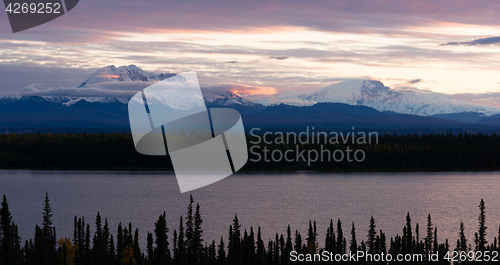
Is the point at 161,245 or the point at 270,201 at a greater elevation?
the point at 161,245

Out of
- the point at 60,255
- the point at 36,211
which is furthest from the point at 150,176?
the point at 60,255

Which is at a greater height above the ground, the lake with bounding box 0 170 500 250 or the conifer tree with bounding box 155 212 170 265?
the conifer tree with bounding box 155 212 170 265

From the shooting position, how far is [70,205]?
385 ft

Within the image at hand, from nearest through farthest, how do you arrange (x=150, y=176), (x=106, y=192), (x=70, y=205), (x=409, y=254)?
(x=409, y=254) → (x=70, y=205) → (x=106, y=192) → (x=150, y=176)

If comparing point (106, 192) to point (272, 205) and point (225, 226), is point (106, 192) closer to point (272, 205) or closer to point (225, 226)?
point (272, 205)

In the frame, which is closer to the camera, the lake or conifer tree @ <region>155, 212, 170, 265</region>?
conifer tree @ <region>155, 212, 170, 265</region>

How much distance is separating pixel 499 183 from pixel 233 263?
143 m

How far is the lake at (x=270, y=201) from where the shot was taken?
3585 inches

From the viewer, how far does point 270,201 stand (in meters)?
125

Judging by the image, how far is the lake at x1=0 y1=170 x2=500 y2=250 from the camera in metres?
91.1

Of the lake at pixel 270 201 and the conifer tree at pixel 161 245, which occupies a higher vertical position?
the conifer tree at pixel 161 245

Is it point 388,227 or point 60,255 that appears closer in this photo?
point 60,255

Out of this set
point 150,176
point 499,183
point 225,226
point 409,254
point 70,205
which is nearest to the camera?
point 409,254

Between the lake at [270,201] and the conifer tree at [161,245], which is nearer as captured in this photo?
the conifer tree at [161,245]
